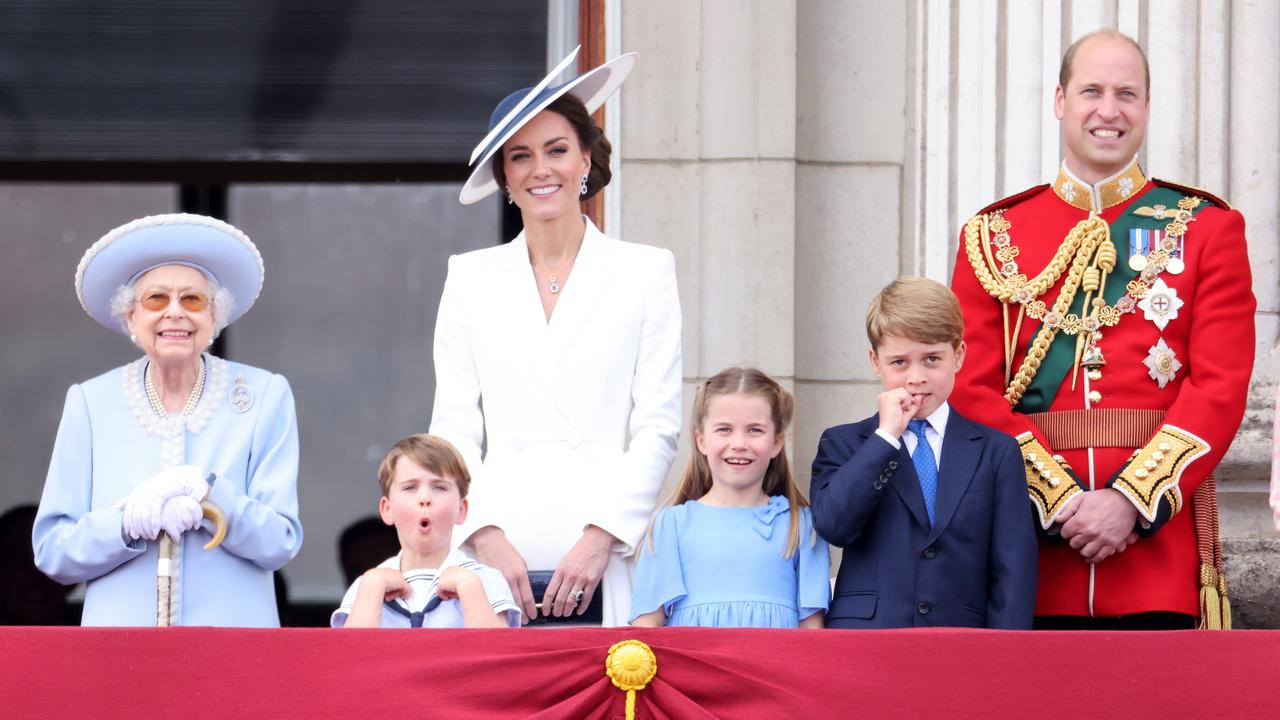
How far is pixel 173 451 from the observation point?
4047 millimetres

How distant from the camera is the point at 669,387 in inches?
166

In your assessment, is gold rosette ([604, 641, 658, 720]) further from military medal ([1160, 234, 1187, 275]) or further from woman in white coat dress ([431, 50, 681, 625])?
military medal ([1160, 234, 1187, 275])

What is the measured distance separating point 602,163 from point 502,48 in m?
2.11

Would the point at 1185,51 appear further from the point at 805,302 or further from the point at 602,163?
the point at 602,163

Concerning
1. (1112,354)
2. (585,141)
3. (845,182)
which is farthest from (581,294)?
(845,182)

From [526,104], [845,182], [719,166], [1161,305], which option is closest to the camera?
[1161,305]

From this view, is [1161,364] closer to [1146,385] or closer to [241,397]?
[1146,385]

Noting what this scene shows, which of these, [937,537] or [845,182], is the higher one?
[845,182]

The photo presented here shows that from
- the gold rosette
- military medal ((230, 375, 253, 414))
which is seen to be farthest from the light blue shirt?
the gold rosette

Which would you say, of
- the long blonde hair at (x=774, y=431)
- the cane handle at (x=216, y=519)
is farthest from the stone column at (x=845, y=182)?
the cane handle at (x=216, y=519)

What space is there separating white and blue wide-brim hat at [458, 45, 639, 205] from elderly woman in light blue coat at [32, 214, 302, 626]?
51cm

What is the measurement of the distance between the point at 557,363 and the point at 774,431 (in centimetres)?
49

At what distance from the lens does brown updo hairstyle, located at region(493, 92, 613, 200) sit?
429cm

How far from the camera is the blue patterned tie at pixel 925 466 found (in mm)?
3865
